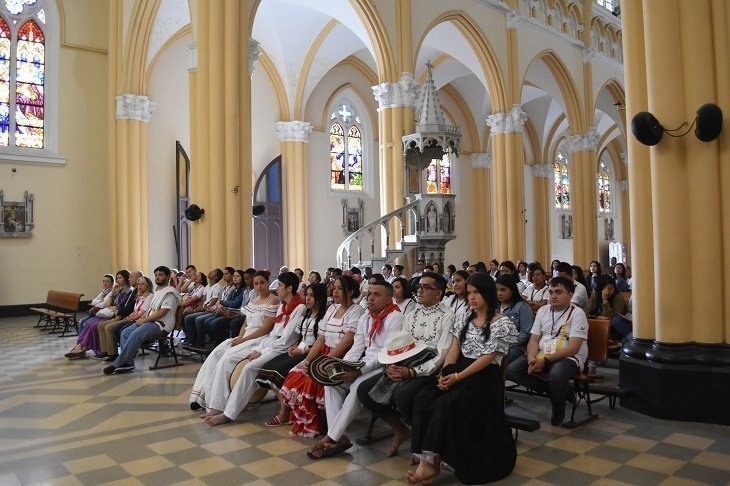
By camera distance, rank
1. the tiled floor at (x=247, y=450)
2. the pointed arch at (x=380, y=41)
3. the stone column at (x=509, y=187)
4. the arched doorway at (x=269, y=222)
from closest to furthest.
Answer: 1. the tiled floor at (x=247, y=450)
2. the pointed arch at (x=380, y=41)
3. the stone column at (x=509, y=187)
4. the arched doorway at (x=269, y=222)

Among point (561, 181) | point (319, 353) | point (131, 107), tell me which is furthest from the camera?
point (561, 181)

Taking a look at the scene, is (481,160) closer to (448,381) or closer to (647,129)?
(647,129)

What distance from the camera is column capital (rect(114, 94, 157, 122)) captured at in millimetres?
16047

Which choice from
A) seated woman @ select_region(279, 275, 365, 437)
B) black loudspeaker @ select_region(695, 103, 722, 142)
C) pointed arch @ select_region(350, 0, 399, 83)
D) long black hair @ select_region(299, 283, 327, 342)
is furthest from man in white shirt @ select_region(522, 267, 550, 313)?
pointed arch @ select_region(350, 0, 399, 83)

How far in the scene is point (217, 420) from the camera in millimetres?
5336

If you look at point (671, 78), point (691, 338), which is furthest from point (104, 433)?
point (671, 78)

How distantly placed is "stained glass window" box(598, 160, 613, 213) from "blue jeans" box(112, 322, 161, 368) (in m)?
29.0

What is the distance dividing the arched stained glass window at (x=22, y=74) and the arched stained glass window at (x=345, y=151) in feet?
29.5

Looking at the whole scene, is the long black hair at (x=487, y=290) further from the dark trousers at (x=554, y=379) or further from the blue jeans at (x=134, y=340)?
the blue jeans at (x=134, y=340)

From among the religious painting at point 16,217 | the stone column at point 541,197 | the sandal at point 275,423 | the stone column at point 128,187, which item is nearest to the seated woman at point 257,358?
the sandal at point 275,423

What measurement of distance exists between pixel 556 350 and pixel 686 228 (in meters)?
1.67

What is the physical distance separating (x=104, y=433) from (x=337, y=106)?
677 inches

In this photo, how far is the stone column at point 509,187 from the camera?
17344 mm

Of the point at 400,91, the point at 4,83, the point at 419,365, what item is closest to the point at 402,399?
the point at 419,365
